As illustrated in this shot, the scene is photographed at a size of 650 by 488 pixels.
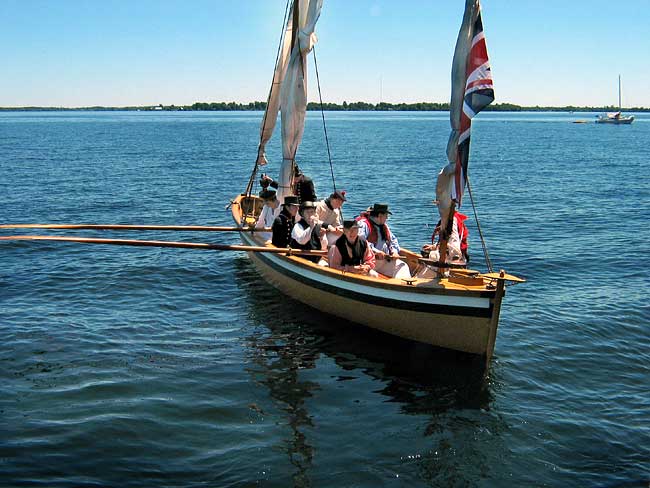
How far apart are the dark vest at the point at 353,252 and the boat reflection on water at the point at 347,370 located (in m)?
1.38

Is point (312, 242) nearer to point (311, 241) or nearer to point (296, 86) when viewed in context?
point (311, 241)

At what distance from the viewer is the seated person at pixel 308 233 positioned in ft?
46.5

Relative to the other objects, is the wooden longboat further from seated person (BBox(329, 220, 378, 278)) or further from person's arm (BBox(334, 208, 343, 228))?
person's arm (BBox(334, 208, 343, 228))

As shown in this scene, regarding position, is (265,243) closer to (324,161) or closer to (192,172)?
(192,172)

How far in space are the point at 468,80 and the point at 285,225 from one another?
608cm

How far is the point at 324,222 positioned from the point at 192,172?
104ft

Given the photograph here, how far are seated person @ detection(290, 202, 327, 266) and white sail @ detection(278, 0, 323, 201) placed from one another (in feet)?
8.44

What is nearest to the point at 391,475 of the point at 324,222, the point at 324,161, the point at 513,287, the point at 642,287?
the point at 324,222

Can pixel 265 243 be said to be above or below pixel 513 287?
above

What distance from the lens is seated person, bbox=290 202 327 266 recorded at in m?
14.2

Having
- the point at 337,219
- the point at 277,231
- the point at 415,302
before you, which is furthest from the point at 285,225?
the point at 415,302

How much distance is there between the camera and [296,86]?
53.0ft

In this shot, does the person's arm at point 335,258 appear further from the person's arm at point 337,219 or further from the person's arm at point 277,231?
the person's arm at point 337,219

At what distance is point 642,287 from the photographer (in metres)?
16.7
